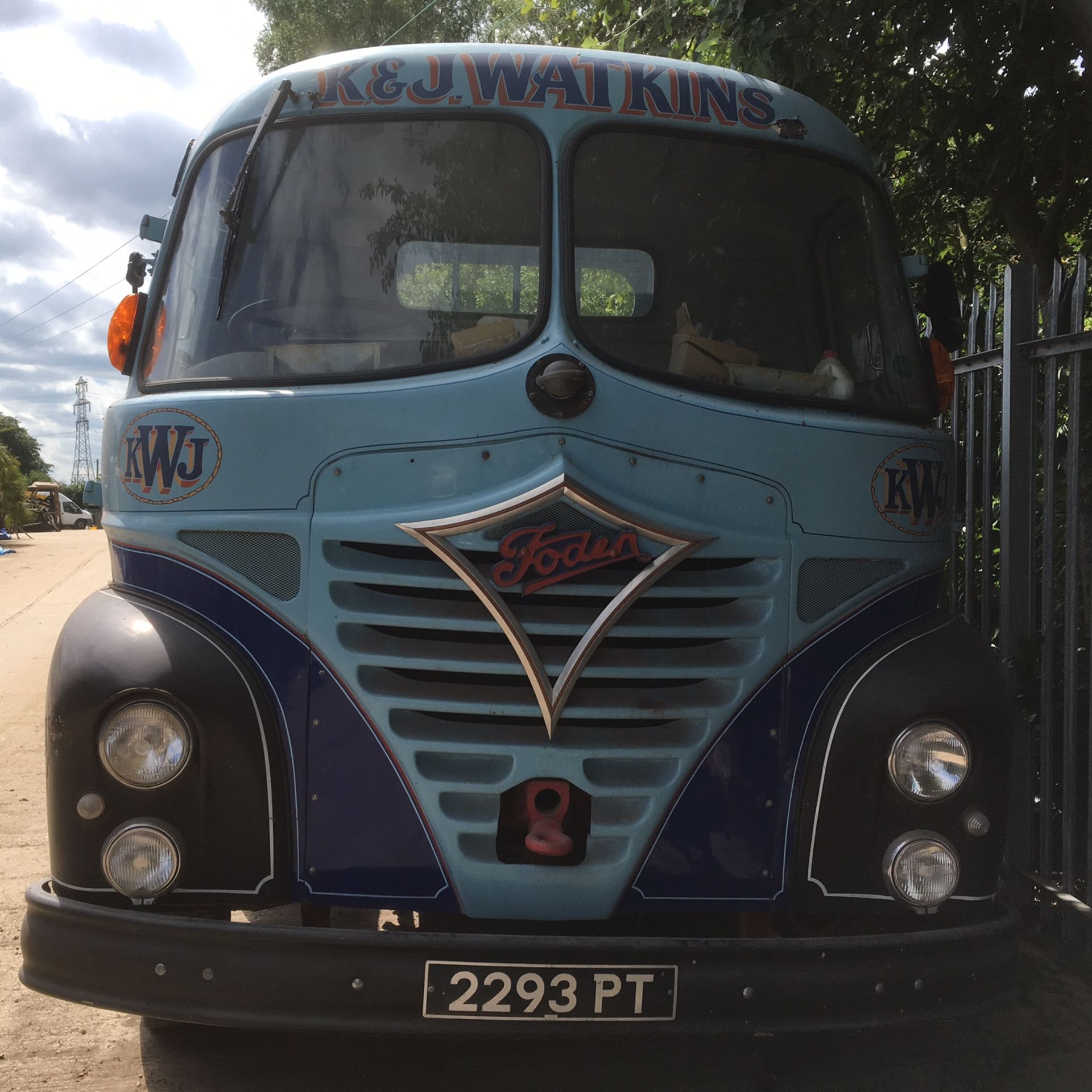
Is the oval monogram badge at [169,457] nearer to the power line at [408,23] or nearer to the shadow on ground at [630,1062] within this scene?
the shadow on ground at [630,1062]

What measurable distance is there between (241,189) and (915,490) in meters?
1.90

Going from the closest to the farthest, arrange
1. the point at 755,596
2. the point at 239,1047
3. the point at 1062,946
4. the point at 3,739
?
the point at 755,596, the point at 239,1047, the point at 1062,946, the point at 3,739

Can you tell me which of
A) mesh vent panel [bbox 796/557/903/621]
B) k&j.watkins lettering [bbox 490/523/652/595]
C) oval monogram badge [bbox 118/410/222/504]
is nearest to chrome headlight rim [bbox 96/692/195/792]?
oval monogram badge [bbox 118/410/222/504]

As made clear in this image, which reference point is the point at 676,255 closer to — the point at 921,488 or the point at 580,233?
the point at 580,233

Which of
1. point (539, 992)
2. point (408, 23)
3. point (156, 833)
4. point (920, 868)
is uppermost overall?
point (408, 23)

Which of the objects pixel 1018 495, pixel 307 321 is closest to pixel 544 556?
pixel 307 321

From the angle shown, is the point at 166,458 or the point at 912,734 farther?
the point at 166,458

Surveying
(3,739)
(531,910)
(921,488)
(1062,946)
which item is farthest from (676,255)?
(3,739)

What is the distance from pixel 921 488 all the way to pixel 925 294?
2.70 feet

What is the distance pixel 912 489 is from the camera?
9.20 ft

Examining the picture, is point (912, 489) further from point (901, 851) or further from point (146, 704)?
point (146, 704)

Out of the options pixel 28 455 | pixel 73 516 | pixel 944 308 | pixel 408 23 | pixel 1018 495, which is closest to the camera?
pixel 944 308

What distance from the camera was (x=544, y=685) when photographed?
239 centimetres

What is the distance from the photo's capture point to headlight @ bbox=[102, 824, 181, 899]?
2326mm
